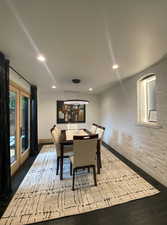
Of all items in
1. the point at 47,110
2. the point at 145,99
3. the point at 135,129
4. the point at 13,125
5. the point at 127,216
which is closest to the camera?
the point at 127,216

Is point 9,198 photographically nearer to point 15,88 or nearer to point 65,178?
point 65,178

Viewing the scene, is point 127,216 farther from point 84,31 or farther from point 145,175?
point 84,31

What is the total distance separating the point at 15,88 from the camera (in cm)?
312

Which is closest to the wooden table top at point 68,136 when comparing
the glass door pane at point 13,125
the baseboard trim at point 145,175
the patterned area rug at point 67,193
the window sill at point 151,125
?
the patterned area rug at point 67,193

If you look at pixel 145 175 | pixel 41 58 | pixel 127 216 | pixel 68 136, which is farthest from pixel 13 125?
pixel 145 175

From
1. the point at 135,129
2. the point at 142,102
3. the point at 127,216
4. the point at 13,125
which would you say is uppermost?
the point at 142,102

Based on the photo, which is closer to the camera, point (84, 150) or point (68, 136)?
point (84, 150)

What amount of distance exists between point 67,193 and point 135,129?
2.34 meters

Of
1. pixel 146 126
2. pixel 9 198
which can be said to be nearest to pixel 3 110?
pixel 9 198

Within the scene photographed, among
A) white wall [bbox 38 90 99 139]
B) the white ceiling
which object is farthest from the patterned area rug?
white wall [bbox 38 90 99 139]

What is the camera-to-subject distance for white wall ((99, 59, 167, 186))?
8.29 feet

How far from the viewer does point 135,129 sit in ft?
11.5

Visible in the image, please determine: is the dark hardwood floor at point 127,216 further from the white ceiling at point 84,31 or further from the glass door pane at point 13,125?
the white ceiling at point 84,31

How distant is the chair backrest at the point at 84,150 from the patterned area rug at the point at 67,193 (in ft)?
1.59
